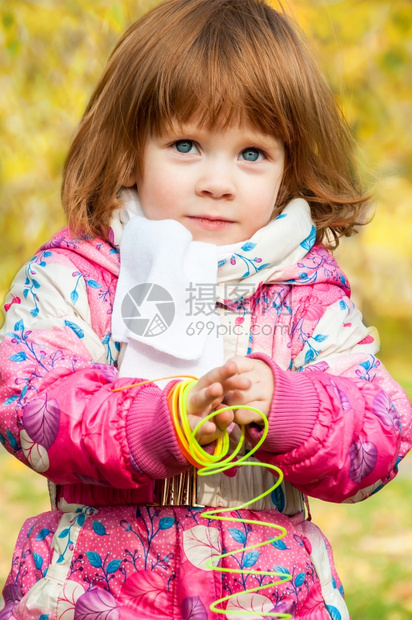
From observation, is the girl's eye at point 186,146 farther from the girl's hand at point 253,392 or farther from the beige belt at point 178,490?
the beige belt at point 178,490

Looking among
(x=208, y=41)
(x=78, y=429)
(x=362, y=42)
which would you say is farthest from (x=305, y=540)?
(x=362, y=42)

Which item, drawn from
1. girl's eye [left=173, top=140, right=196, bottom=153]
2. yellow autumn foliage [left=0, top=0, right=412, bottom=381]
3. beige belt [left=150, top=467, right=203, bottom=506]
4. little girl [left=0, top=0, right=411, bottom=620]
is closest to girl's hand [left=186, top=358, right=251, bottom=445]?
little girl [left=0, top=0, right=411, bottom=620]

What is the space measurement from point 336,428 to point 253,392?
0.61ft

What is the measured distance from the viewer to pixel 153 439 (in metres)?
1.70

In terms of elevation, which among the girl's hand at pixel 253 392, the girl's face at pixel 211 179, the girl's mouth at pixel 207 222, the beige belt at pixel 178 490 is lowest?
the beige belt at pixel 178 490

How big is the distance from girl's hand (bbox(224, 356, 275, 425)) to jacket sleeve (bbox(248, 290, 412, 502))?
16mm

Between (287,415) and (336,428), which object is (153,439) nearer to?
(287,415)

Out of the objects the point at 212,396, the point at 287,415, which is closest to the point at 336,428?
the point at 287,415

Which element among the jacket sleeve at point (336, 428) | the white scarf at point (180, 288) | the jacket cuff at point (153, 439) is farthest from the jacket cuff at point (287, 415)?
the white scarf at point (180, 288)

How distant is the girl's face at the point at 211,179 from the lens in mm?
2105

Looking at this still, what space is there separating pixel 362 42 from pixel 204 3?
322 centimetres

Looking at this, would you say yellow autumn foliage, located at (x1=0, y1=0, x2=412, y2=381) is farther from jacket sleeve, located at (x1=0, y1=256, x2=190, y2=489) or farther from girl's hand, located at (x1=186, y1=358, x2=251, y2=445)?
girl's hand, located at (x1=186, y1=358, x2=251, y2=445)

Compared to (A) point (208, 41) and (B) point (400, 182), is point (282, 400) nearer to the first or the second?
(A) point (208, 41)

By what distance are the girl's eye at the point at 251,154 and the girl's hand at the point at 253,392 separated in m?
0.61
